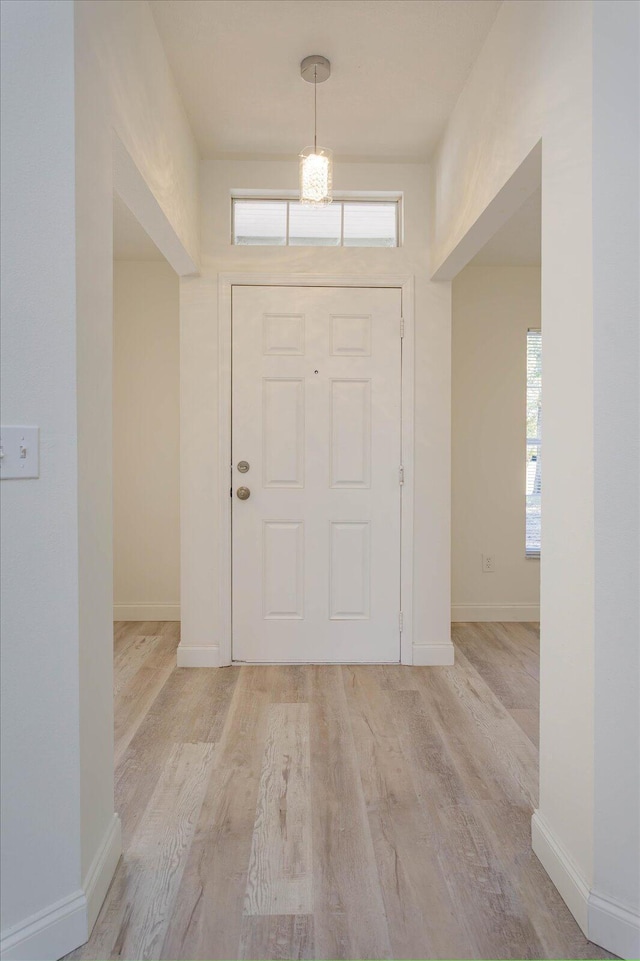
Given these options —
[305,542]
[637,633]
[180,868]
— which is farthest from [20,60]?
[305,542]

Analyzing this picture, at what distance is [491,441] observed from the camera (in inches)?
164

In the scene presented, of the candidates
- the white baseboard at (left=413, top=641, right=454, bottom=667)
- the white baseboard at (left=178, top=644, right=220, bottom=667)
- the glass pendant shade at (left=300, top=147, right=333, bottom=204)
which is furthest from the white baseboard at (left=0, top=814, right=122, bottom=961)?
the glass pendant shade at (left=300, top=147, right=333, bottom=204)

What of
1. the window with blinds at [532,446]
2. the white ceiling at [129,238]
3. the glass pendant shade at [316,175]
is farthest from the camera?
the window with blinds at [532,446]

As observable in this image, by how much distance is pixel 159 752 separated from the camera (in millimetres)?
2264

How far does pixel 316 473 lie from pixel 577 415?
6.15 feet

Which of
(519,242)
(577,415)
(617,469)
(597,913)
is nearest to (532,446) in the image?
(519,242)

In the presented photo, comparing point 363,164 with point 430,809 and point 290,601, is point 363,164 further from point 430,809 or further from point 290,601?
point 430,809

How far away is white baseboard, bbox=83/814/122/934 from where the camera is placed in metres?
1.41

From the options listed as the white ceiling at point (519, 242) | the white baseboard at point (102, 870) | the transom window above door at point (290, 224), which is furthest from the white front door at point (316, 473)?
the white baseboard at point (102, 870)

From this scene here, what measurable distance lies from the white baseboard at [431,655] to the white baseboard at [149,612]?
1771 mm

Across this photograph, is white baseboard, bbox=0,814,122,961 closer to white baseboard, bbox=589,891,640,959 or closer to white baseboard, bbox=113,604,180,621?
white baseboard, bbox=589,891,640,959

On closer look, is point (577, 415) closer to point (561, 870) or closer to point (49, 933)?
point (561, 870)

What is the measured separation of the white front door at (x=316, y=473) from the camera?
3199 millimetres

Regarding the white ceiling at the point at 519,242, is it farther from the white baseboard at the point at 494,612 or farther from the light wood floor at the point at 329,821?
the light wood floor at the point at 329,821
